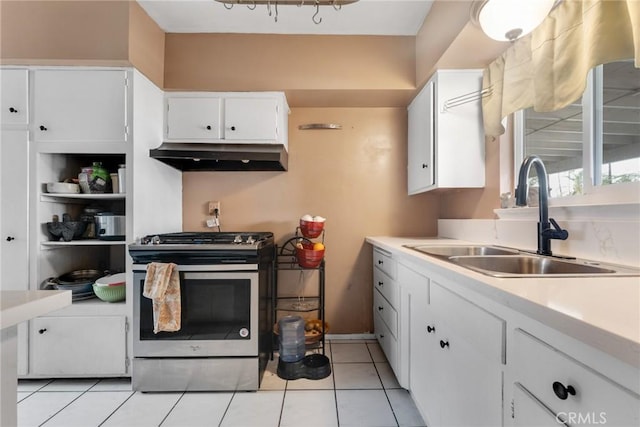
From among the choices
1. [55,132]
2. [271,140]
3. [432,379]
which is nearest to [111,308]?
[55,132]

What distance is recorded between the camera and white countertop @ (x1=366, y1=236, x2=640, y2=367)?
43cm

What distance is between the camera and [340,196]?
2463 millimetres

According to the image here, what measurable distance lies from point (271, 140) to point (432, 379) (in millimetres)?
1795

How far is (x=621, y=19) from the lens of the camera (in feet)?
3.19

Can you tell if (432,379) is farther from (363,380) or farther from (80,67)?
(80,67)

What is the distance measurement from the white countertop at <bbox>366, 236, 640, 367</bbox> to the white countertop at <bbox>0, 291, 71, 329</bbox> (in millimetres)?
1015

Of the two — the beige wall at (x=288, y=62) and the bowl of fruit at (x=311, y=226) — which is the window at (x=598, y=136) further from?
the bowl of fruit at (x=311, y=226)

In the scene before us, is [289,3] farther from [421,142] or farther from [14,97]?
[14,97]

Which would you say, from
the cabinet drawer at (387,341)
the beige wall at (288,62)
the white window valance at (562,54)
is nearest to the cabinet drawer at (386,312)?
the cabinet drawer at (387,341)

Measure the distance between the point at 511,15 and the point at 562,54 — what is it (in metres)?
0.28

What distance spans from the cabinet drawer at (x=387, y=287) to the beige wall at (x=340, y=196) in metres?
0.23

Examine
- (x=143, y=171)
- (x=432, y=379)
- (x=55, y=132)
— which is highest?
(x=55, y=132)

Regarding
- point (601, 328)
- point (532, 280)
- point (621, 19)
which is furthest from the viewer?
point (621, 19)

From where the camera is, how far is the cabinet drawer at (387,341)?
174cm
